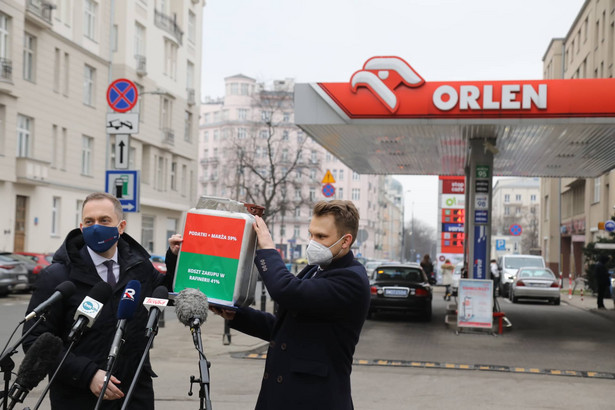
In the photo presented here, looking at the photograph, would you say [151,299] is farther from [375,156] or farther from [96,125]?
[96,125]

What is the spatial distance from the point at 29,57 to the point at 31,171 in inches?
212

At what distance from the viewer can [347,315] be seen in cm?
373

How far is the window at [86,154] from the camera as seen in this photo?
4103 cm

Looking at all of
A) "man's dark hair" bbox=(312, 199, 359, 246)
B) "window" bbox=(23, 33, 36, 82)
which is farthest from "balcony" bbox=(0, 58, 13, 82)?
"man's dark hair" bbox=(312, 199, 359, 246)

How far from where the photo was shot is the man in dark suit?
3723mm

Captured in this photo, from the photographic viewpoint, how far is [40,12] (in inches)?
1378

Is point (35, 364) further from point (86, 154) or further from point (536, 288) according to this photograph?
point (86, 154)

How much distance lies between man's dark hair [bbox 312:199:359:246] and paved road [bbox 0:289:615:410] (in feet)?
17.5

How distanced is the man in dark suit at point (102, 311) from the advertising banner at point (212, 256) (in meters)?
0.32

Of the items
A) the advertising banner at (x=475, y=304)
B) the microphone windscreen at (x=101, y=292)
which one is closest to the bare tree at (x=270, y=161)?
the advertising banner at (x=475, y=304)

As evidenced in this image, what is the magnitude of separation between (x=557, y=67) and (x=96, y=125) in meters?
40.6

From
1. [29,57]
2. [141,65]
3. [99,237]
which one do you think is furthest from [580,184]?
[99,237]

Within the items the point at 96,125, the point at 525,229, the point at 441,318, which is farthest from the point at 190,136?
the point at 525,229

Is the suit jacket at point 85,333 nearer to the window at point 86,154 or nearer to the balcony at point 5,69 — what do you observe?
the balcony at point 5,69
